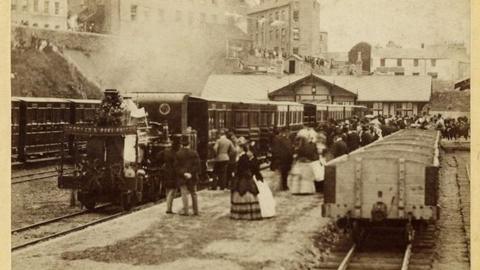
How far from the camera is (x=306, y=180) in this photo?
408 inches

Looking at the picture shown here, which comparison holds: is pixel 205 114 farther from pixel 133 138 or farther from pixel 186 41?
pixel 186 41

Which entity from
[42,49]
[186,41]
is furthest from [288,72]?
[42,49]

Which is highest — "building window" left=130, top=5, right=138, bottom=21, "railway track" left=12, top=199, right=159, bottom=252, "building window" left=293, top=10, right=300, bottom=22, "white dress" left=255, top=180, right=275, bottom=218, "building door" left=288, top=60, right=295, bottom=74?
"building window" left=130, top=5, right=138, bottom=21

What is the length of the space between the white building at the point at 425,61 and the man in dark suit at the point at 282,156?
2.31 meters

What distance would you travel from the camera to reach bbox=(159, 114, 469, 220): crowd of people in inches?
320

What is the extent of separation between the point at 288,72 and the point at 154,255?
73.2 feet

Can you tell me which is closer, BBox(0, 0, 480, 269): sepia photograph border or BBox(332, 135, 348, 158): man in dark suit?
BBox(0, 0, 480, 269): sepia photograph border

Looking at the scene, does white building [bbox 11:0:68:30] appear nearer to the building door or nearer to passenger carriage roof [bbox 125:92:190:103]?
the building door

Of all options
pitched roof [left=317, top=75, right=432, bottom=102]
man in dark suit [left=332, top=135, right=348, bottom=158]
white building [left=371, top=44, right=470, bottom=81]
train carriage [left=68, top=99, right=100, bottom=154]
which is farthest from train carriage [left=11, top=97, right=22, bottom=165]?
pitched roof [left=317, top=75, right=432, bottom=102]

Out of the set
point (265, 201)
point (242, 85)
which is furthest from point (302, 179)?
point (242, 85)

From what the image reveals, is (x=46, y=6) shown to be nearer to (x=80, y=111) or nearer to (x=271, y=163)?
(x=80, y=111)

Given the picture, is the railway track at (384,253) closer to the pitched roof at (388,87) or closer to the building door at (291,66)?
the pitched roof at (388,87)

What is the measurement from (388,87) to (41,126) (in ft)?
30.0

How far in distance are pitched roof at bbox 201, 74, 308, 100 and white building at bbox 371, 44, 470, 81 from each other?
5257 millimetres
